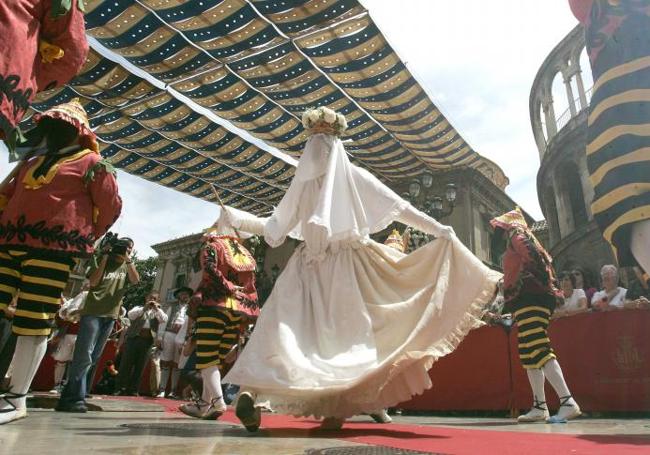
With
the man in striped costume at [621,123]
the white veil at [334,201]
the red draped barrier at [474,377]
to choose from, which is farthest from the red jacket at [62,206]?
the red draped barrier at [474,377]

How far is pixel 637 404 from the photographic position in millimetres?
5223

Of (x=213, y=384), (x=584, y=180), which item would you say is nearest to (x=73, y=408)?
(x=213, y=384)

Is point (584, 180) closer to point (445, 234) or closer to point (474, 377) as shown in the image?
point (474, 377)

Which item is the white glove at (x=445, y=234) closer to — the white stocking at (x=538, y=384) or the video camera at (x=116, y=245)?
the white stocking at (x=538, y=384)

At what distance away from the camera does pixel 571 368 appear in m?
5.73

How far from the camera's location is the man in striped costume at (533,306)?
435 cm

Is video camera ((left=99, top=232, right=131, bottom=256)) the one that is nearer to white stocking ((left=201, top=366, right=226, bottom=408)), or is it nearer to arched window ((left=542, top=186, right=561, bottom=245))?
white stocking ((left=201, top=366, right=226, bottom=408))

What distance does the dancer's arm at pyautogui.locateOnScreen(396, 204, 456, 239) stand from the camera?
119 inches

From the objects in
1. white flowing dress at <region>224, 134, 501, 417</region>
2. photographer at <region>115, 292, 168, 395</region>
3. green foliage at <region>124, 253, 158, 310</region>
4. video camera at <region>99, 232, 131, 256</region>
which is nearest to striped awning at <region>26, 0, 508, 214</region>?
video camera at <region>99, 232, 131, 256</region>

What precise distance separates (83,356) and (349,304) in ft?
10.6

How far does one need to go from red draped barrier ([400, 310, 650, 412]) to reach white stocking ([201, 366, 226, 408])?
4009 millimetres

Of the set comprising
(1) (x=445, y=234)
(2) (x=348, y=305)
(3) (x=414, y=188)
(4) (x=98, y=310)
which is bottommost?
(2) (x=348, y=305)

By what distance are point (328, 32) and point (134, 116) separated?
4.93 meters

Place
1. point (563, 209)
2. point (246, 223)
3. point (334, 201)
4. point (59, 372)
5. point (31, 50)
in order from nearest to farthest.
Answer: point (31, 50) → point (334, 201) → point (246, 223) → point (59, 372) → point (563, 209)
